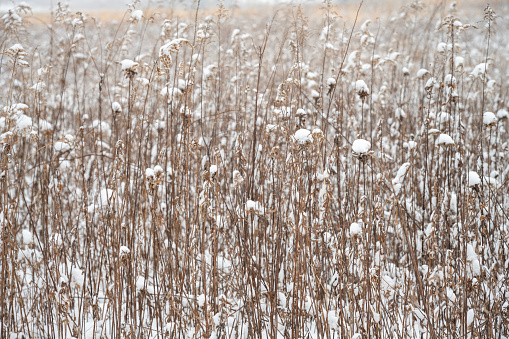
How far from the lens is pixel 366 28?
11.5 feet

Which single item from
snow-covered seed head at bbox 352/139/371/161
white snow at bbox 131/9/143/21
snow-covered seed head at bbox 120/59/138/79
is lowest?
snow-covered seed head at bbox 352/139/371/161

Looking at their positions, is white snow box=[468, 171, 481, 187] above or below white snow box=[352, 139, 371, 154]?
below

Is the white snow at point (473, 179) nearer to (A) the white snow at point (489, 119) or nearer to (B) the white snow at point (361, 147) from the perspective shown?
(A) the white snow at point (489, 119)

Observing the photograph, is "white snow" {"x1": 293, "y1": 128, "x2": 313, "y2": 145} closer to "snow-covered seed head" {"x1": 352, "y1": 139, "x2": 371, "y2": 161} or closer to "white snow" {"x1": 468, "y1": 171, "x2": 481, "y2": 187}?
"snow-covered seed head" {"x1": 352, "y1": 139, "x2": 371, "y2": 161}

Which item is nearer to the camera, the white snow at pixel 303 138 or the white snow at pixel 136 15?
the white snow at pixel 303 138

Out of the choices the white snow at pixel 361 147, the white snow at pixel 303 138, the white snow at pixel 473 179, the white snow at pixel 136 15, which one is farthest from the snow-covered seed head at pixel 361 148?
the white snow at pixel 136 15

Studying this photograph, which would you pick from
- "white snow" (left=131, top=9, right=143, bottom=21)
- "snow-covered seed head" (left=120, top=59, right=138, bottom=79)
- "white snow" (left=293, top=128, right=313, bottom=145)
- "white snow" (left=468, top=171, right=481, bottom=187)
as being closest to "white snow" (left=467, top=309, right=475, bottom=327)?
"white snow" (left=468, top=171, right=481, bottom=187)

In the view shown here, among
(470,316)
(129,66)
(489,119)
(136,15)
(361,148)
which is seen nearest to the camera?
(361,148)

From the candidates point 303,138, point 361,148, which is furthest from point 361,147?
point 303,138

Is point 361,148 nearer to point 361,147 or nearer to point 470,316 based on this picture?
point 361,147

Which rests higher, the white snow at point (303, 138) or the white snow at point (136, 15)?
the white snow at point (136, 15)

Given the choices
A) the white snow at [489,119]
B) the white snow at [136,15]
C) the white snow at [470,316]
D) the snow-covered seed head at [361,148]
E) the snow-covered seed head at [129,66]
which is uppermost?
the white snow at [136,15]

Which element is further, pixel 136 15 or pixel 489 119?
pixel 136 15

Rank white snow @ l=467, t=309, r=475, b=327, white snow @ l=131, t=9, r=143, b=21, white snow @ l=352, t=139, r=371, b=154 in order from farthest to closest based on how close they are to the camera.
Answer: white snow @ l=131, t=9, r=143, b=21
white snow @ l=467, t=309, r=475, b=327
white snow @ l=352, t=139, r=371, b=154
